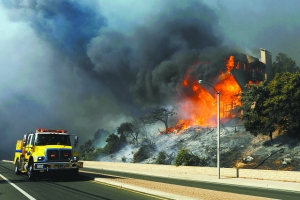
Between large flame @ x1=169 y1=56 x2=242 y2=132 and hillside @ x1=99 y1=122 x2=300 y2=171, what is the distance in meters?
5.38

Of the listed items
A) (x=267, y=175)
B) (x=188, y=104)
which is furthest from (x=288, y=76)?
(x=188, y=104)

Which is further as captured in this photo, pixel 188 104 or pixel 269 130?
pixel 188 104

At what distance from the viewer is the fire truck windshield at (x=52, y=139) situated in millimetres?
21016

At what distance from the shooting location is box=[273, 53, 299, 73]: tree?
93619 mm

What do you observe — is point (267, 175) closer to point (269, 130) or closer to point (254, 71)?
point (269, 130)

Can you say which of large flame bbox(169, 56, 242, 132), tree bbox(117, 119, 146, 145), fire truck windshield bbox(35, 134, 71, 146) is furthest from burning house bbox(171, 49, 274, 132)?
fire truck windshield bbox(35, 134, 71, 146)

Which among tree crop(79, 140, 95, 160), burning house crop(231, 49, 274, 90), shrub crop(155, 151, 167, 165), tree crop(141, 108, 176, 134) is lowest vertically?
shrub crop(155, 151, 167, 165)

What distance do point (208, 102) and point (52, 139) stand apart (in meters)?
75.5

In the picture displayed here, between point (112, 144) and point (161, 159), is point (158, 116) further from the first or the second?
point (161, 159)

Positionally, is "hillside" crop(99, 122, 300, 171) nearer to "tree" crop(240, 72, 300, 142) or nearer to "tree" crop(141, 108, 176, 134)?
"tree" crop(240, 72, 300, 142)

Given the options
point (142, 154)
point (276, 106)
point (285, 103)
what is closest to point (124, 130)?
point (142, 154)

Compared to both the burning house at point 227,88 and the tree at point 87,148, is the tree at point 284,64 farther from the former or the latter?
the tree at point 87,148

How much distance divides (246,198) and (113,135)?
99.1 m

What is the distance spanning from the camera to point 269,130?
5522cm
